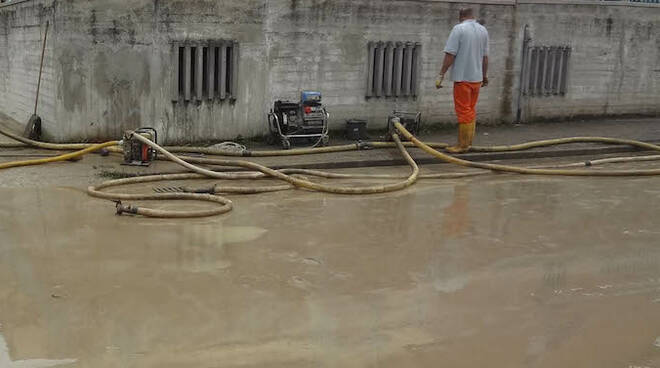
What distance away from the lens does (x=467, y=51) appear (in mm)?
9711

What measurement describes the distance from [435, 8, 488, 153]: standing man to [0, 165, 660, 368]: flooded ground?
235 centimetres

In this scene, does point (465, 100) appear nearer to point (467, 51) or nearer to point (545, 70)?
point (467, 51)

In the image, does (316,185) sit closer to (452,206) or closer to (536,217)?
(452,206)

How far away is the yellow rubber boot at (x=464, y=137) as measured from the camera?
974cm

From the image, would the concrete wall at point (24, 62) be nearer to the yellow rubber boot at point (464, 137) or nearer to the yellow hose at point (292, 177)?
the yellow hose at point (292, 177)

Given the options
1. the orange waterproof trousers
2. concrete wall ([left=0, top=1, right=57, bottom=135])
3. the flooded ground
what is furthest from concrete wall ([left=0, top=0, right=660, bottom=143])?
the flooded ground

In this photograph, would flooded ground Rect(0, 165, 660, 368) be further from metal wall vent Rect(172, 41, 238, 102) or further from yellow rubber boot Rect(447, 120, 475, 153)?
metal wall vent Rect(172, 41, 238, 102)

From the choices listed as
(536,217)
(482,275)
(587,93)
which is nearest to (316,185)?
(536,217)

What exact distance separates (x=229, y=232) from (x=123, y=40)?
451cm

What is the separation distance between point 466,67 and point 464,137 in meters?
0.94

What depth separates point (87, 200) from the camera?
23.5 ft

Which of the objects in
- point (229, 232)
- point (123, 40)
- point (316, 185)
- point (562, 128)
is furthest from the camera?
point (562, 128)

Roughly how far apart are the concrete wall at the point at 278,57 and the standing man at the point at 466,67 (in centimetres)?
168

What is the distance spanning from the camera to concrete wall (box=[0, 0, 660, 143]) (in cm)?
955
